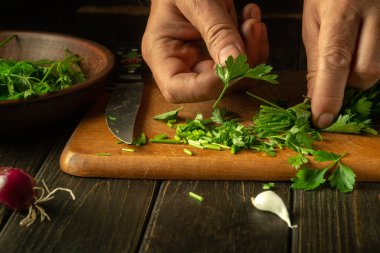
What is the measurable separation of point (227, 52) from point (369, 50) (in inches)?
16.8

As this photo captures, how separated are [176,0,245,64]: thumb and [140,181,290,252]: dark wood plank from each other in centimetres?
45

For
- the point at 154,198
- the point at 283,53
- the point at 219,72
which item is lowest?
the point at 283,53

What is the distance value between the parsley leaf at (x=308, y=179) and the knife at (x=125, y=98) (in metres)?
0.51

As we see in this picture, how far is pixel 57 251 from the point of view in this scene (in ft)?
5.54

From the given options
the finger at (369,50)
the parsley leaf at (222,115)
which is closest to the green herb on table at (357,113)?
the finger at (369,50)

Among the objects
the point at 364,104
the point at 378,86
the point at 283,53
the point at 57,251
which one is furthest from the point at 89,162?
the point at 283,53

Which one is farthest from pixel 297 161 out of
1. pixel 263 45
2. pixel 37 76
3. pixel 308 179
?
pixel 37 76

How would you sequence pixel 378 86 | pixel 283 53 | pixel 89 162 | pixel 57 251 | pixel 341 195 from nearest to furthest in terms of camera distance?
1. pixel 57 251
2. pixel 341 195
3. pixel 89 162
4. pixel 378 86
5. pixel 283 53

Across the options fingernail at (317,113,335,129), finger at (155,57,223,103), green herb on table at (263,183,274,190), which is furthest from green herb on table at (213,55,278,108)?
green herb on table at (263,183,274,190)

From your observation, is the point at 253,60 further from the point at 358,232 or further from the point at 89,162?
the point at 358,232

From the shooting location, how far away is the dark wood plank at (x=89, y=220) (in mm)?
1709

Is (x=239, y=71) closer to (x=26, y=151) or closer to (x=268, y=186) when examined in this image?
(x=268, y=186)

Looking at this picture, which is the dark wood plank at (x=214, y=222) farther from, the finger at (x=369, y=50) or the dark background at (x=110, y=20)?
the dark background at (x=110, y=20)

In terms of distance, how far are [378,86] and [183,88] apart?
26.5 inches
